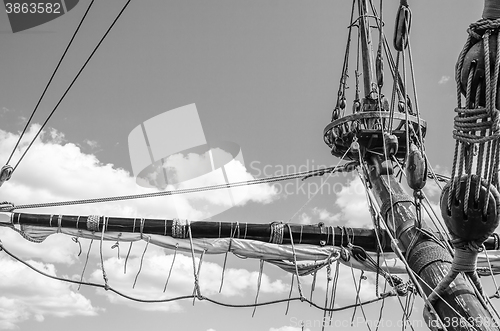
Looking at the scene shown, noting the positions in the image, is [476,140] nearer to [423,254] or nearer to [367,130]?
[423,254]

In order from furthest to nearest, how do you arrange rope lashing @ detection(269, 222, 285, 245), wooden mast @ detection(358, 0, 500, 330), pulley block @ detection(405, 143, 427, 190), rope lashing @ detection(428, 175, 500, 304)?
rope lashing @ detection(269, 222, 285, 245) → pulley block @ detection(405, 143, 427, 190) → wooden mast @ detection(358, 0, 500, 330) → rope lashing @ detection(428, 175, 500, 304)

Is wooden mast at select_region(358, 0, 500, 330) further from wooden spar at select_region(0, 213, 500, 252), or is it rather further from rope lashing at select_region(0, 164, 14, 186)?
rope lashing at select_region(0, 164, 14, 186)

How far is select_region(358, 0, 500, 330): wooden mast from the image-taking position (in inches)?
180

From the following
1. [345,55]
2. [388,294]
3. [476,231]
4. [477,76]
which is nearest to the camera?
[477,76]

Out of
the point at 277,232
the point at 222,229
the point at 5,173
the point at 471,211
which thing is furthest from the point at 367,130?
the point at 5,173

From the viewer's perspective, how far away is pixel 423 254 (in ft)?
18.6

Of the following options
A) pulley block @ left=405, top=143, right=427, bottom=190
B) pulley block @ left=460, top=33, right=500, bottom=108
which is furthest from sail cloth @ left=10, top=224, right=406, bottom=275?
pulley block @ left=460, top=33, right=500, bottom=108

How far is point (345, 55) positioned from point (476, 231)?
26.0ft

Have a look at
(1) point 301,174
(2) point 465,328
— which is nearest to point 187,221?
(1) point 301,174

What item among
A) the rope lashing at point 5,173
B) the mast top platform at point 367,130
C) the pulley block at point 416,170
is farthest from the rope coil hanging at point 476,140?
the rope lashing at point 5,173

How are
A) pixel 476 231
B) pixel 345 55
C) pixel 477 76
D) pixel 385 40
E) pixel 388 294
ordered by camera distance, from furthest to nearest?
1. pixel 345 55
2. pixel 385 40
3. pixel 388 294
4. pixel 476 231
5. pixel 477 76

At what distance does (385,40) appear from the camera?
9.27 m

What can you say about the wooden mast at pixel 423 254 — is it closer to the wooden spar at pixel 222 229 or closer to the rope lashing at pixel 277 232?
the wooden spar at pixel 222 229

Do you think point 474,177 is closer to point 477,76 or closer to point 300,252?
point 477,76
